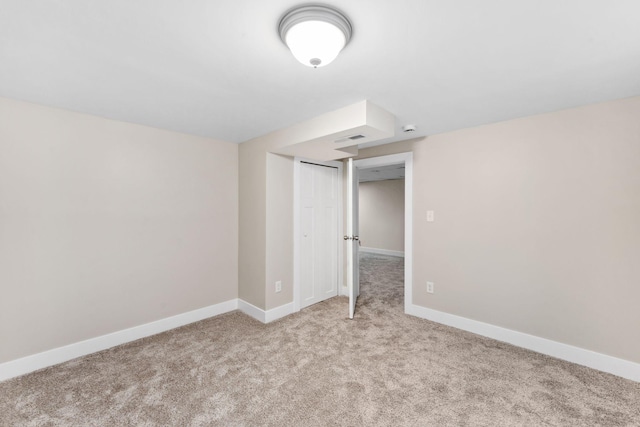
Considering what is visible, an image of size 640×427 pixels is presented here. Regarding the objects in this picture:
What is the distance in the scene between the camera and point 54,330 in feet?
7.56

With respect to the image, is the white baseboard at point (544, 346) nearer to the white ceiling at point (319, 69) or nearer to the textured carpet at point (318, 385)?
the textured carpet at point (318, 385)

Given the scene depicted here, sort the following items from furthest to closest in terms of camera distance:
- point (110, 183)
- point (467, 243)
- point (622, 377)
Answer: point (467, 243) < point (110, 183) < point (622, 377)

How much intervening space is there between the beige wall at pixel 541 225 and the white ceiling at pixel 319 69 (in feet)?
1.07

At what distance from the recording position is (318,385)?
A: 6.59 ft

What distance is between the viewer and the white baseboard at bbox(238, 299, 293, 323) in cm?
316

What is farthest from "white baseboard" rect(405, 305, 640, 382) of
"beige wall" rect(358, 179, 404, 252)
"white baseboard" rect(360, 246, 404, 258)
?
"beige wall" rect(358, 179, 404, 252)

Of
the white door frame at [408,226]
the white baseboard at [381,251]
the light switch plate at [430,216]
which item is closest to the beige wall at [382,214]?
the white baseboard at [381,251]

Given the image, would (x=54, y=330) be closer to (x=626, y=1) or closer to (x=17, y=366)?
(x=17, y=366)

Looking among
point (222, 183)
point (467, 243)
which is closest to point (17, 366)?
point (222, 183)

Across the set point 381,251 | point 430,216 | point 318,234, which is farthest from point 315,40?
point 381,251

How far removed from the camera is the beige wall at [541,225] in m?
2.14

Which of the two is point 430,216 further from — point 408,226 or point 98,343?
point 98,343

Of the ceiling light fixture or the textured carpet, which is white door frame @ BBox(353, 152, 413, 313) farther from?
the ceiling light fixture

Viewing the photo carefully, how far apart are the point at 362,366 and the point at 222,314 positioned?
195 centimetres
